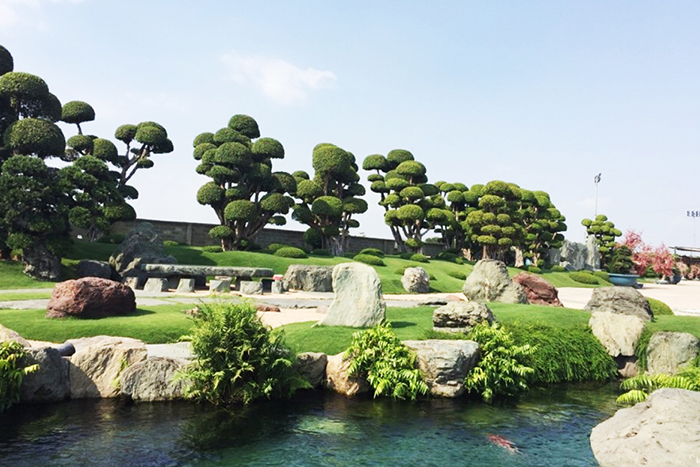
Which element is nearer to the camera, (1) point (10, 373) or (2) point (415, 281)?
(1) point (10, 373)

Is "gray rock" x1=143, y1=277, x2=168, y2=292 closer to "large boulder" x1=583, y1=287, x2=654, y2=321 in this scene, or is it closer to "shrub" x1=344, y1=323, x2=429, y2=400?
"shrub" x1=344, y1=323, x2=429, y2=400

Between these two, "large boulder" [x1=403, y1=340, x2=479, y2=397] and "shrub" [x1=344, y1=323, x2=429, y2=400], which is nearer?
"shrub" [x1=344, y1=323, x2=429, y2=400]

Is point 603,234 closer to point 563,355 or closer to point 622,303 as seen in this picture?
point 622,303

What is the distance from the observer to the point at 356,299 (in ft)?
41.2

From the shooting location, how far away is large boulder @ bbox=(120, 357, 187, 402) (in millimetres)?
8891

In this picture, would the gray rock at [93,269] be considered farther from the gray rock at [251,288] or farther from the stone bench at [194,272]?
the gray rock at [251,288]

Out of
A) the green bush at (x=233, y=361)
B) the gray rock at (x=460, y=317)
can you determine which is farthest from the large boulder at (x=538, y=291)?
the green bush at (x=233, y=361)

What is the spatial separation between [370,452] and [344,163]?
33903mm

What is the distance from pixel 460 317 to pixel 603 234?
191 ft

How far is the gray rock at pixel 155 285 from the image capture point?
72.3 ft

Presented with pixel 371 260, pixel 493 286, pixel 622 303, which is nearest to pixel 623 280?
pixel 371 260

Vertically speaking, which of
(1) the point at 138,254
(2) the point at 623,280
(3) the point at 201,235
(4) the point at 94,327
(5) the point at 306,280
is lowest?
(4) the point at 94,327

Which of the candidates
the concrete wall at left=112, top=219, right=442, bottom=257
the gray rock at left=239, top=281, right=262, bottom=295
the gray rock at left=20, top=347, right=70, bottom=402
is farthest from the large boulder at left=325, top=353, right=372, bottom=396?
the concrete wall at left=112, top=219, right=442, bottom=257

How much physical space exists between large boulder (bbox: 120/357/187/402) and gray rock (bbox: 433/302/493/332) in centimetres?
602
